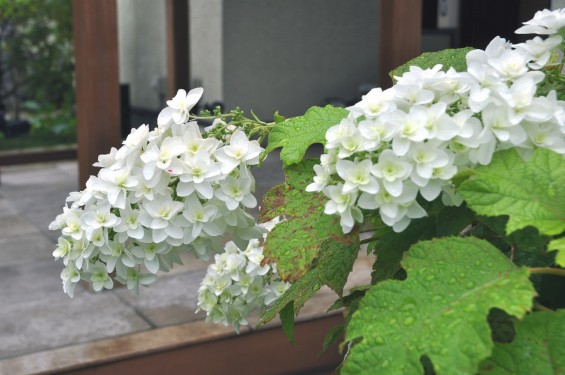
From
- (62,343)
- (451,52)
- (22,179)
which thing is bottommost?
(22,179)

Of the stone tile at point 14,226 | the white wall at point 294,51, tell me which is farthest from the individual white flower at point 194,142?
the white wall at point 294,51

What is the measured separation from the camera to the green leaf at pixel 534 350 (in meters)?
0.74

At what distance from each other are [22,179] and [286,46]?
3.89 m

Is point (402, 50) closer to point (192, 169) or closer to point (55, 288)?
point (55, 288)

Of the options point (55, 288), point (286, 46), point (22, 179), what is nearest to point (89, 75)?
point (55, 288)

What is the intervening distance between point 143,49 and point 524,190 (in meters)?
12.0

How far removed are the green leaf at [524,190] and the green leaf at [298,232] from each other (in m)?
0.16

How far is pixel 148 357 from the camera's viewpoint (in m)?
3.44

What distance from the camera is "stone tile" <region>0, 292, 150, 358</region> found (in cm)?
366

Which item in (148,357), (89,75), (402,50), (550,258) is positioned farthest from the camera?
(402,50)

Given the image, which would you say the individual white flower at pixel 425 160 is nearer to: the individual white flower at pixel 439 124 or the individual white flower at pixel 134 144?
the individual white flower at pixel 439 124

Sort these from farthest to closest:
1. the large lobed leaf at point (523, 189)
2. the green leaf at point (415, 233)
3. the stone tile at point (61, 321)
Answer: the stone tile at point (61, 321), the green leaf at point (415, 233), the large lobed leaf at point (523, 189)

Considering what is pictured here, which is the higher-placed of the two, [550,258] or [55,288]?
[550,258]

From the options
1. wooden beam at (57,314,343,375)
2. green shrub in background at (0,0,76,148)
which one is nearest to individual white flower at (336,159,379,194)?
wooden beam at (57,314,343,375)
